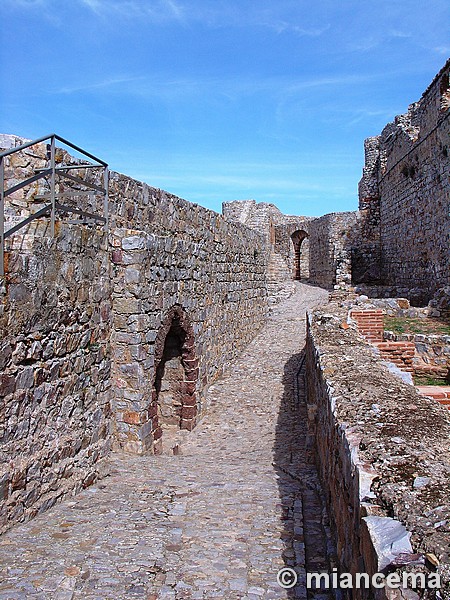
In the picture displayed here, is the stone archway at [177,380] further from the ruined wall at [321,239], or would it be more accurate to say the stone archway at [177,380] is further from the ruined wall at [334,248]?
the ruined wall at [334,248]

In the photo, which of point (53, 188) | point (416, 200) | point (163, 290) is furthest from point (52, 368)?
point (416, 200)

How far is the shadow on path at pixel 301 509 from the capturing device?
11.4 ft

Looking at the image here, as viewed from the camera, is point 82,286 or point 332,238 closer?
point 82,286

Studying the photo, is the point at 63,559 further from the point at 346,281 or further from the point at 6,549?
the point at 346,281

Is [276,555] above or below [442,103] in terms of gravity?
below

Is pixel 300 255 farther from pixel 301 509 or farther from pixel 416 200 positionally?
pixel 301 509

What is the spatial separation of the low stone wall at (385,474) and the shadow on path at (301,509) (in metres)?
0.27

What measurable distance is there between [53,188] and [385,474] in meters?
4.01

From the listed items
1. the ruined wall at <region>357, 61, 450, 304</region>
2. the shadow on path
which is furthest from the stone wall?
the ruined wall at <region>357, 61, 450, 304</region>

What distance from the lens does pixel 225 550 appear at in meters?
3.79

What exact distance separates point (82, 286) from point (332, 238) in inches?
713

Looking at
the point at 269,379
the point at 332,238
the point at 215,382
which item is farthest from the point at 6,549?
the point at 332,238

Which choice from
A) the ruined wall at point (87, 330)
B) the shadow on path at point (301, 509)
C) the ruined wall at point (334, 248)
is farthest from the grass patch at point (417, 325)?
the ruined wall at point (334, 248)

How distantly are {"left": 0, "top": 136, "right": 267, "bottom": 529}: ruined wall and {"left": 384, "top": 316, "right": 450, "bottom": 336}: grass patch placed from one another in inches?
142
